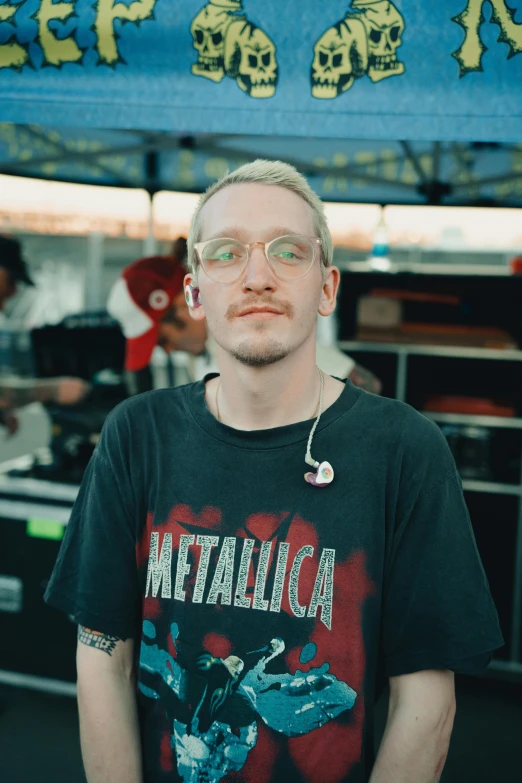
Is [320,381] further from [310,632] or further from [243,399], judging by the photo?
[310,632]

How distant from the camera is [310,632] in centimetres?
135

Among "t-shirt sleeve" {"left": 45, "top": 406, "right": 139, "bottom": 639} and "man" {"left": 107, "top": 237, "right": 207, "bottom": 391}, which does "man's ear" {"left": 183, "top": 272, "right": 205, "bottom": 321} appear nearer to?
"t-shirt sleeve" {"left": 45, "top": 406, "right": 139, "bottom": 639}

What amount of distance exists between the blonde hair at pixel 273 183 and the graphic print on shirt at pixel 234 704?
84 cm

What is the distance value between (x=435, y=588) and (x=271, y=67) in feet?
3.78

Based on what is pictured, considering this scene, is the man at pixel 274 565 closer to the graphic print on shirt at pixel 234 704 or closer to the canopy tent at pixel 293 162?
the graphic print on shirt at pixel 234 704

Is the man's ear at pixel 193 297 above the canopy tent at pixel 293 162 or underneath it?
underneath

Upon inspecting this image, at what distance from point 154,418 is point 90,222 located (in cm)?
641

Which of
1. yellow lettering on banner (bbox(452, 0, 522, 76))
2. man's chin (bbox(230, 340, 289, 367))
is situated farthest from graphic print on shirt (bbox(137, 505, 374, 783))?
yellow lettering on banner (bbox(452, 0, 522, 76))

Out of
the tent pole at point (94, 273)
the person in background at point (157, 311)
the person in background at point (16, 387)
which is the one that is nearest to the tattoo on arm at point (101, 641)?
the person in background at point (157, 311)

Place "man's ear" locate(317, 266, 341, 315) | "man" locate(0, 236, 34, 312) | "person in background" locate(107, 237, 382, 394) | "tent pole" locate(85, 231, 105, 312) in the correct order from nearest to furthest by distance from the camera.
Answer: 1. "man's ear" locate(317, 266, 341, 315)
2. "person in background" locate(107, 237, 382, 394)
3. "man" locate(0, 236, 34, 312)
4. "tent pole" locate(85, 231, 105, 312)

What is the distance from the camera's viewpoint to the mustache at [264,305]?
1361mm

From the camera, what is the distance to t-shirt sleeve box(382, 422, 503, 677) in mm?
1305

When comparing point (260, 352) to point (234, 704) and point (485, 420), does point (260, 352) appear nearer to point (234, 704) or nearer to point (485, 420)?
point (234, 704)

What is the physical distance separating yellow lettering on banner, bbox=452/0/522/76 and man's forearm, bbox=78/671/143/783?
59.6 inches
